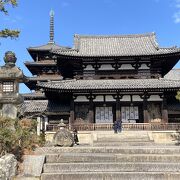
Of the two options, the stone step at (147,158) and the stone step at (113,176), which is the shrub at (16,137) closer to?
the stone step at (113,176)

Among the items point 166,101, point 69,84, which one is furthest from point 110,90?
point 166,101

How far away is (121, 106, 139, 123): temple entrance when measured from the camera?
93.0ft

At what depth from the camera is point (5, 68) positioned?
1556 cm

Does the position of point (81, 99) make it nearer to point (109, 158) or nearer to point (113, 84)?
point (113, 84)

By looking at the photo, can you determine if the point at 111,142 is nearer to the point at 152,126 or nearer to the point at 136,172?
the point at 152,126

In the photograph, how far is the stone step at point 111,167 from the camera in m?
12.4

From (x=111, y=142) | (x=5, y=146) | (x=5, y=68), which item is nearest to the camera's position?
(x=5, y=146)

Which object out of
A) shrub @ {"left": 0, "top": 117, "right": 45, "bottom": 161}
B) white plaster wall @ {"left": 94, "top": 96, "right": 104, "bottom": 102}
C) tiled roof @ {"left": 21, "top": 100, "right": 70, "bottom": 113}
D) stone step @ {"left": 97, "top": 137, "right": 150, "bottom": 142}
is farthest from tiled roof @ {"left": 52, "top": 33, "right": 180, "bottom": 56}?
shrub @ {"left": 0, "top": 117, "right": 45, "bottom": 161}

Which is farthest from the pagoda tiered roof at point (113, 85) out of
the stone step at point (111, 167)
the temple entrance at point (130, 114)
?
the stone step at point (111, 167)

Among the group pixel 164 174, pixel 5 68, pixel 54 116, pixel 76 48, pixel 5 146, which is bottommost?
pixel 164 174

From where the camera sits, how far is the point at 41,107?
103 ft

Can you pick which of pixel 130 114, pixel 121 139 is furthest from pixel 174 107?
pixel 121 139

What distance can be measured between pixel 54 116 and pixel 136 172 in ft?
59.8

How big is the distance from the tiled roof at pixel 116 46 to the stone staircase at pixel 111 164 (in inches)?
609
